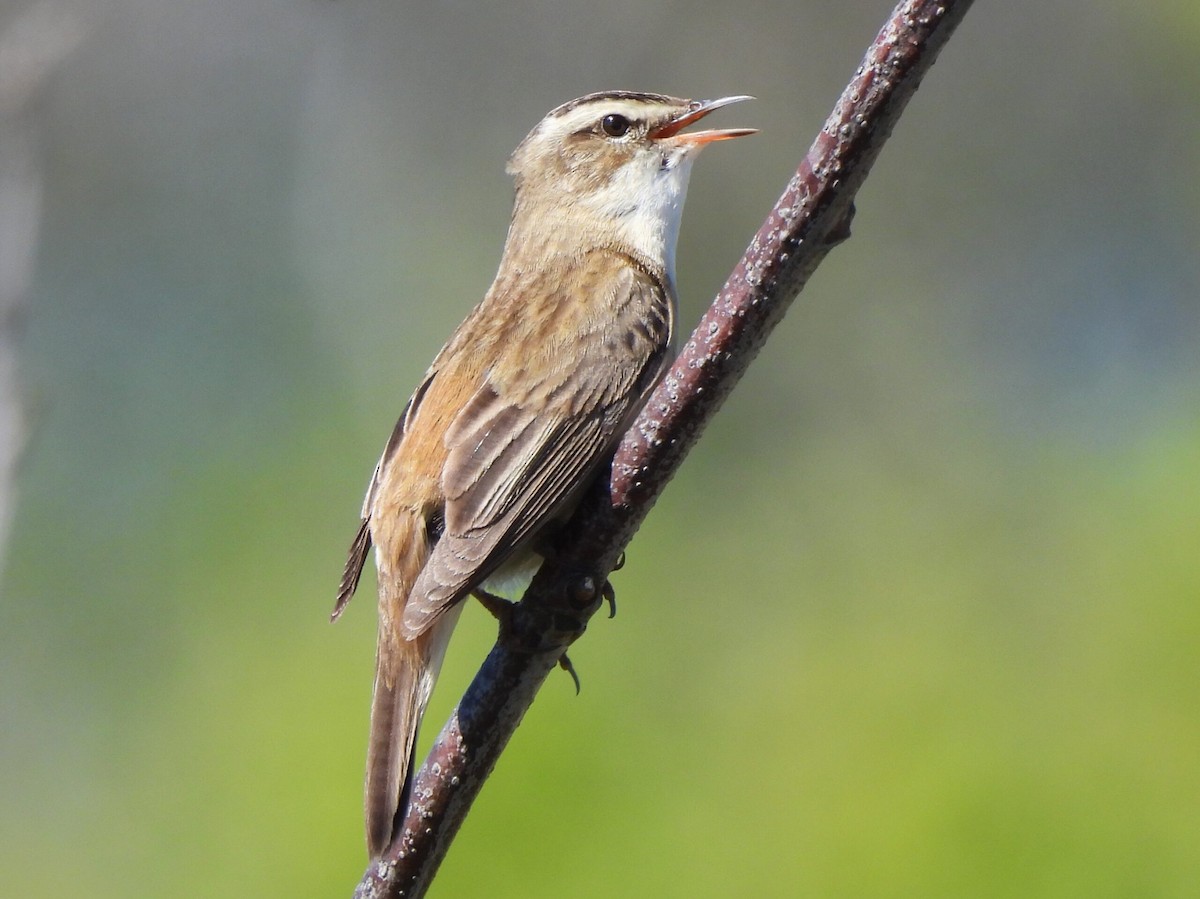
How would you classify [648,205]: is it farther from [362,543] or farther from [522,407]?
[362,543]

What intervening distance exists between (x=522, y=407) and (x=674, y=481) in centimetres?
591

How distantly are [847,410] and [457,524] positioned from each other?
8.44 meters

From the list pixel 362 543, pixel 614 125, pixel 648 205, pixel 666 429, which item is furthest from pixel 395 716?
pixel 614 125

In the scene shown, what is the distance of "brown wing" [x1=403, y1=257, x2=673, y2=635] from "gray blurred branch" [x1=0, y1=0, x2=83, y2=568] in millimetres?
878

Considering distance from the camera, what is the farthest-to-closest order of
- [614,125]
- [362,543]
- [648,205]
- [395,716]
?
[614,125] < [648,205] < [362,543] < [395,716]

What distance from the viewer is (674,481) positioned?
932 cm

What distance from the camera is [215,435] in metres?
10.6

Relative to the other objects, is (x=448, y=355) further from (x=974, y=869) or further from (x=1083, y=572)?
(x=1083, y=572)

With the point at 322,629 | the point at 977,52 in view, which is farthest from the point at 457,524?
the point at 977,52

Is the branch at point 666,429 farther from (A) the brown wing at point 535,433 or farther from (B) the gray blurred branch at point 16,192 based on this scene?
(B) the gray blurred branch at point 16,192

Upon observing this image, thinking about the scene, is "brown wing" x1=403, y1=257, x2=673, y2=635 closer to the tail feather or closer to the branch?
the tail feather

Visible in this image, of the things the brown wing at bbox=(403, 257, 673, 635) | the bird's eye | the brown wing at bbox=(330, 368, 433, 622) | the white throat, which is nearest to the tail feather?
the brown wing at bbox=(403, 257, 673, 635)

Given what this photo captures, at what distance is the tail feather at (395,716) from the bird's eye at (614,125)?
1880 millimetres

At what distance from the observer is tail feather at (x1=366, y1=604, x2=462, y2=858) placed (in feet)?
8.89
